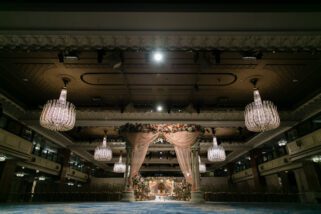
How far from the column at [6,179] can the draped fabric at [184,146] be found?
6.45m

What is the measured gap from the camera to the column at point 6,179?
8.24 metres

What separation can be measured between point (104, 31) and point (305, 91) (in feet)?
21.5

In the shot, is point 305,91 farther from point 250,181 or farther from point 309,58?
point 250,181

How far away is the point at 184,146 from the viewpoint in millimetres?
8328

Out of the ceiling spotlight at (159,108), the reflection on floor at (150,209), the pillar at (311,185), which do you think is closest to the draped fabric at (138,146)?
the ceiling spotlight at (159,108)

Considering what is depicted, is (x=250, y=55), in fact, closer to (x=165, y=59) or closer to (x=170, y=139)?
(x=165, y=59)

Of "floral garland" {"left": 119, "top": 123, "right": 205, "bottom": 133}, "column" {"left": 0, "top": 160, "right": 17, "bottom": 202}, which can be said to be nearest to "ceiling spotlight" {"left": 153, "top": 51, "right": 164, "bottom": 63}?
"floral garland" {"left": 119, "top": 123, "right": 205, "bottom": 133}

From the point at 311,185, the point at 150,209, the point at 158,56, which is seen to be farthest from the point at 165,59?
the point at 311,185

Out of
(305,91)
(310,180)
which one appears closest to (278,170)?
(310,180)

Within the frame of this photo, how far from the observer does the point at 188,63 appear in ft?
18.5

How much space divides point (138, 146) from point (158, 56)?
4.36 m

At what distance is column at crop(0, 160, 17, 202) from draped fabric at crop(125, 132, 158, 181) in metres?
4.85

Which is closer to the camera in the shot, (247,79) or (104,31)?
(104,31)

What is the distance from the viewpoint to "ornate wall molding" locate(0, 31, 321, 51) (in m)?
3.83
